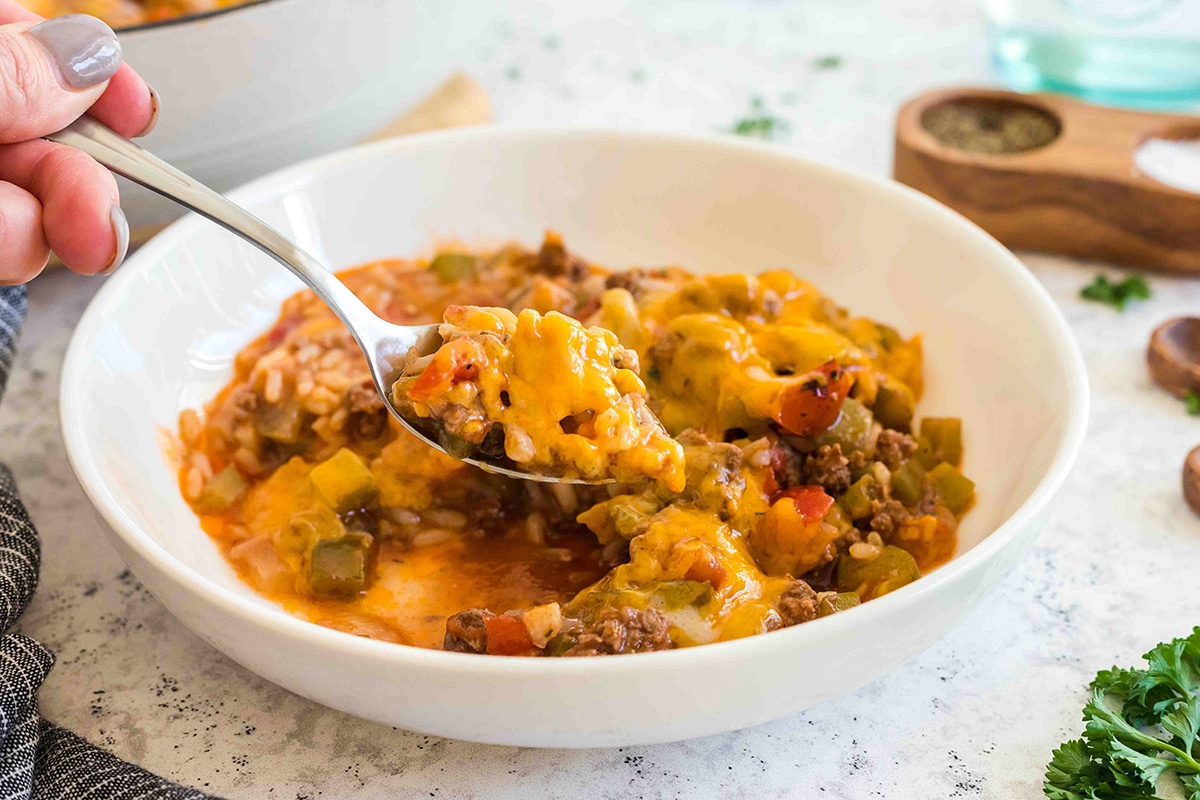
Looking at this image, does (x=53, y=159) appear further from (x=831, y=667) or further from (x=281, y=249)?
(x=831, y=667)

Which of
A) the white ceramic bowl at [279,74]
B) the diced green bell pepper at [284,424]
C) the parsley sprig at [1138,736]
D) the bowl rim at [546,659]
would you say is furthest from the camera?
the white ceramic bowl at [279,74]

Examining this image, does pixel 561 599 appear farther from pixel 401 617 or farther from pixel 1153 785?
pixel 1153 785

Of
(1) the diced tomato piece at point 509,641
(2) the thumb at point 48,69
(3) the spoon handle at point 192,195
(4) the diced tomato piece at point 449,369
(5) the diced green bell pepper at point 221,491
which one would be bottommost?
(5) the diced green bell pepper at point 221,491

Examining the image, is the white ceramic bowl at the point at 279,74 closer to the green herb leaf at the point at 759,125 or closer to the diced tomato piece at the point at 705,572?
the green herb leaf at the point at 759,125

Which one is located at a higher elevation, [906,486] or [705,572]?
[705,572]

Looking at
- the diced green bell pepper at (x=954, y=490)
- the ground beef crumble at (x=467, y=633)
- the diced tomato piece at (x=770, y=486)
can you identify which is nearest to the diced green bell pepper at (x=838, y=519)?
the diced tomato piece at (x=770, y=486)

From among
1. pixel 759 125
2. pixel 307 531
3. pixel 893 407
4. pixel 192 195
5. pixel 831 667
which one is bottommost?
pixel 759 125

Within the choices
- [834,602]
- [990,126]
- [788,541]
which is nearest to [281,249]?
[788,541]
